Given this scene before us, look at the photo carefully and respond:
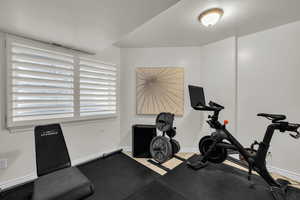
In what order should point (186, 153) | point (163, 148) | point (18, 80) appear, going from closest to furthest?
point (18, 80) → point (163, 148) → point (186, 153)

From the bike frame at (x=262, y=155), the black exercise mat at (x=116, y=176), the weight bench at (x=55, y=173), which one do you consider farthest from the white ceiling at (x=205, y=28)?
the black exercise mat at (x=116, y=176)

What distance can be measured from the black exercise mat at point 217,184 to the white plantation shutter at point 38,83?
2118 millimetres

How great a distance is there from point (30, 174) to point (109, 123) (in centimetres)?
143

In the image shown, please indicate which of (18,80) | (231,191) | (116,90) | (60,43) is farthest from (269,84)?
(18,80)

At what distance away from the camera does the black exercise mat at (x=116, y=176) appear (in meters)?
1.62

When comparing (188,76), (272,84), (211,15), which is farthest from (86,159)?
(272,84)

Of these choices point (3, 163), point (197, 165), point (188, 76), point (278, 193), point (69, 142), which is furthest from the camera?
point (188, 76)

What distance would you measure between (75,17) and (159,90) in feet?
6.38

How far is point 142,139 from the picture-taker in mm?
2639

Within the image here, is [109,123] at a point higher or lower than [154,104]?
lower

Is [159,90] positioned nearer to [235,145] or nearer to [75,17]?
[235,145]

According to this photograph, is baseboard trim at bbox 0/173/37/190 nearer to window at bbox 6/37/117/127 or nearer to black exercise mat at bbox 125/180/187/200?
window at bbox 6/37/117/127

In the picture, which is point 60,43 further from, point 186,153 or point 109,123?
point 186,153

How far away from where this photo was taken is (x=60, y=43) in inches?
80.0
